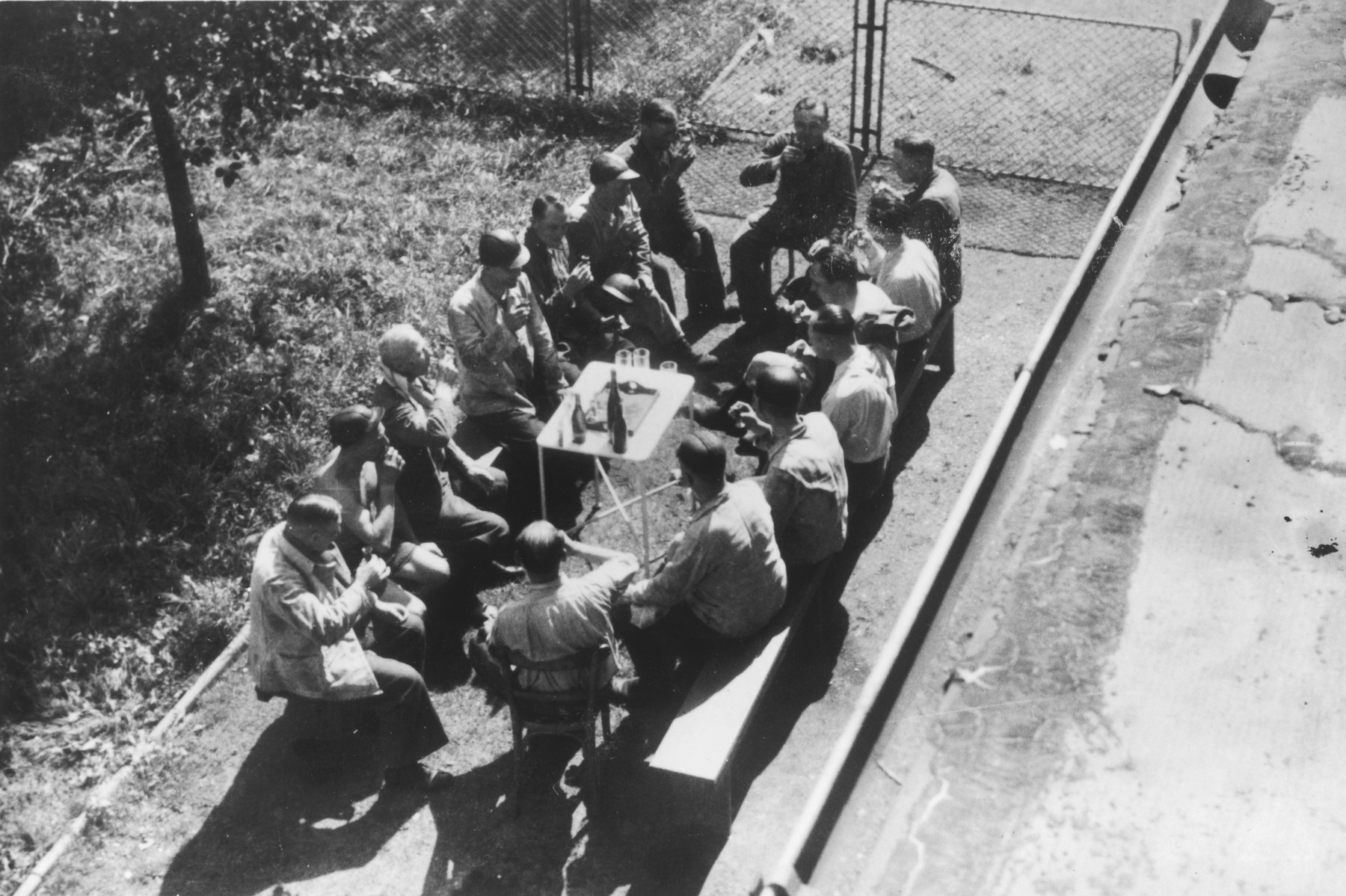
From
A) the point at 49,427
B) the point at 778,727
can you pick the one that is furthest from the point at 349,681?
the point at 49,427

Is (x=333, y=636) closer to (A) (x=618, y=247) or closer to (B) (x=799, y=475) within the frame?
(B) (x=799, y=475)

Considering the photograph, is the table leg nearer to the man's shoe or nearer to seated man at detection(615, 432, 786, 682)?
seated man at detection(615, 432, 786, 682)

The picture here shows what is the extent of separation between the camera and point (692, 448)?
5.79 metres

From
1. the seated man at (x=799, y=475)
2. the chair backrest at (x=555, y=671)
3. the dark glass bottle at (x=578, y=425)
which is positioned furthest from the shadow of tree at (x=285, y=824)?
the seated man at (x=799, y=475)

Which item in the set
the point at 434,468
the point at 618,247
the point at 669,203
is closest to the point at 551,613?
the point at 434,468

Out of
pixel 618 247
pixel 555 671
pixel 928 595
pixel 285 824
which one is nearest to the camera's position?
pixel 928 595

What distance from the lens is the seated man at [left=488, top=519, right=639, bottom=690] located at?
5656mm

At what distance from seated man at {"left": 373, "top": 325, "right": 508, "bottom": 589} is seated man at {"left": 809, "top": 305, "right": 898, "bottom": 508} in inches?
75.9

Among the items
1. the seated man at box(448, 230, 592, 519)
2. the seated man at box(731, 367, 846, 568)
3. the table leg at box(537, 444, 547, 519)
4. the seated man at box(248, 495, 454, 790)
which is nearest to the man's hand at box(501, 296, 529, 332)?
the seated man at box(448, 230, 592, 519)

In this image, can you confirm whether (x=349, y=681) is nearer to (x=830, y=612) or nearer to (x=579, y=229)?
(x=830, y=612)

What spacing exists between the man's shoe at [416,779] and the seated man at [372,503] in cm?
77

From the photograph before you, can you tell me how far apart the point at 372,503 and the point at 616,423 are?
4.25 ft

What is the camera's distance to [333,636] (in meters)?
5.78

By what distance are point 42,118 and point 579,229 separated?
17.6 feet
